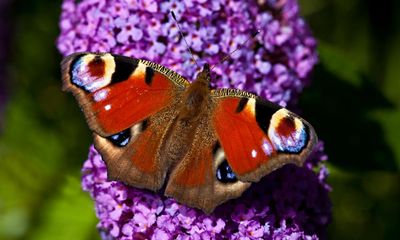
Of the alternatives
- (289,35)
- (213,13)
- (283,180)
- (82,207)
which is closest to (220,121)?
(283,180)

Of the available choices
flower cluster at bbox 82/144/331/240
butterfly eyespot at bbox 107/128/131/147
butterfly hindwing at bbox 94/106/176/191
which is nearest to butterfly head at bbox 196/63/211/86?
butterfly hindwing at bbox 94/106/176/191

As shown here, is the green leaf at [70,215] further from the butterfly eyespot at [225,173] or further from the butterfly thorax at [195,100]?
the butterfly eyespot at [225,173]

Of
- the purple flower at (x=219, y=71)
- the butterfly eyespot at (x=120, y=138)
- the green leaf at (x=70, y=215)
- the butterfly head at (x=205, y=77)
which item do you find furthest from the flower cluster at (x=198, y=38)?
the green leaf at (x=70, y=215)

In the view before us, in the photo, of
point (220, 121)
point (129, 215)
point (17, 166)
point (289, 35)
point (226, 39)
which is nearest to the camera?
point (220, 121)

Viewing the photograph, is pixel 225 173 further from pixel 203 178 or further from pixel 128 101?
pixel 128 101

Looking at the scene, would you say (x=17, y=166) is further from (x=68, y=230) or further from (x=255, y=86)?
(x=255, y=86)

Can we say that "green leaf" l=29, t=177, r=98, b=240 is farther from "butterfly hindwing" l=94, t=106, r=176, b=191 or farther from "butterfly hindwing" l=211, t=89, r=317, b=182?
"butterfly hindwing" l=211, t=89, r=317, b=182
